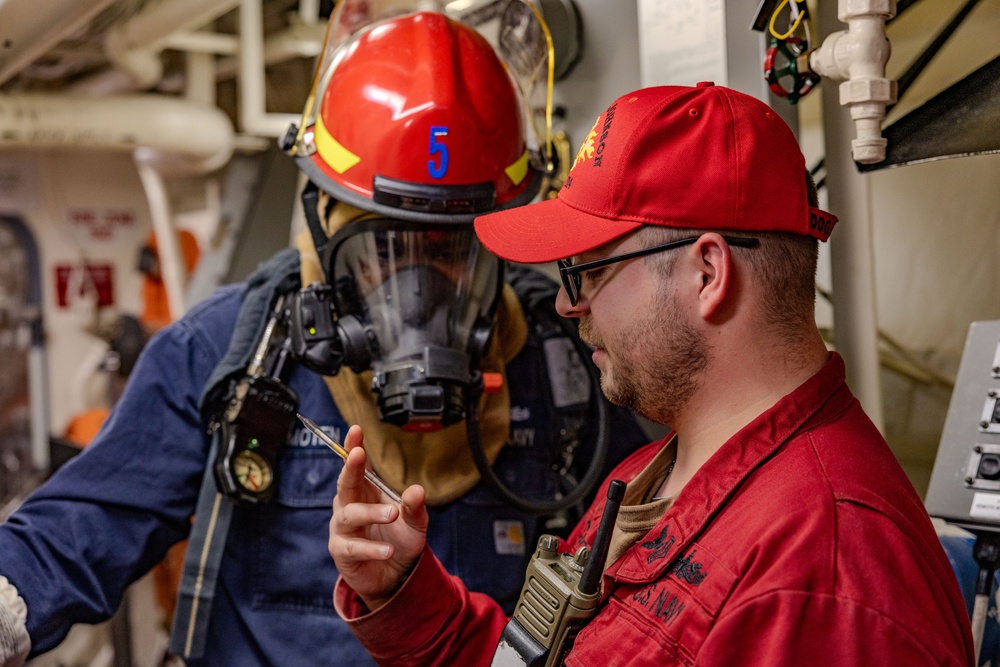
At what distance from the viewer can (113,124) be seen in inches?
158

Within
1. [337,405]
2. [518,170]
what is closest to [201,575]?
[337,405]

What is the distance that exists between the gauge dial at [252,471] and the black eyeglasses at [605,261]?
2.36 feet

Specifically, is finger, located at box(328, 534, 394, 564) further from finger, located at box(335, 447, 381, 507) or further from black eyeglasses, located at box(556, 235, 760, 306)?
black eyeglasses, located at box(556, 235, 760, 306)

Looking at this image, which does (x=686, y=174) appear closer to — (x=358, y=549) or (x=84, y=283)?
(x=358, y=549)

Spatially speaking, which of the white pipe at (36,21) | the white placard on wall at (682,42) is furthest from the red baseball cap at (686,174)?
the white pipe at (36,21)

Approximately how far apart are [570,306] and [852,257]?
2.16ft

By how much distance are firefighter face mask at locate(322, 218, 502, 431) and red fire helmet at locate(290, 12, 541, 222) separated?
2.8 inches

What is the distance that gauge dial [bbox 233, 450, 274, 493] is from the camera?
1608 millimetres

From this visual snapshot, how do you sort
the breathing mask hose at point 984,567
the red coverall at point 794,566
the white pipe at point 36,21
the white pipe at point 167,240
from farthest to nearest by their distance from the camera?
the white pipe at point 167,240 < the white pipe at point 36,21 < the breathing mask hose at point 984,567 < the red coverall at point 794,566

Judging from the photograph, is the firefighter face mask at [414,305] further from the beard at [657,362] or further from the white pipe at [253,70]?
the white pipe at [253,70]

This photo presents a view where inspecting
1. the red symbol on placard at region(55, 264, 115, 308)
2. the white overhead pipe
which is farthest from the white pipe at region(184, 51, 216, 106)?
the red symbol on placard at region(55, 264, 115, 308)

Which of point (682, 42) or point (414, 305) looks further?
point (682, 42)

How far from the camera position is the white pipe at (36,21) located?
8.61ft

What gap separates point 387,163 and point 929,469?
5.12 feet
